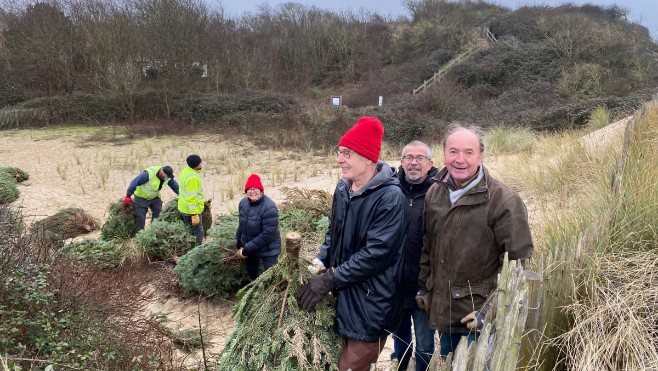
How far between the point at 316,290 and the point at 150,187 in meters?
6.15

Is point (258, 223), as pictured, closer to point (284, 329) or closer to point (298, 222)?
point (298, 222)

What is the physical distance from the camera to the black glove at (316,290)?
2486 millimetres

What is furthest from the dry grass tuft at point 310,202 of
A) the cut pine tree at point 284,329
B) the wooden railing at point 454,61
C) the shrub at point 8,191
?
the wooden railing at point 454,61

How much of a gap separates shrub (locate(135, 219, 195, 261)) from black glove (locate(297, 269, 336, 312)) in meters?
4.79

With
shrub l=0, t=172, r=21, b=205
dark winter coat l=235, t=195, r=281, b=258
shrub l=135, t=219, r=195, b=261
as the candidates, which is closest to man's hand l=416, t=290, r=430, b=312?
dark winter coat l=235, t=195, r=281, b=258

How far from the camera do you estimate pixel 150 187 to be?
7.81 meters

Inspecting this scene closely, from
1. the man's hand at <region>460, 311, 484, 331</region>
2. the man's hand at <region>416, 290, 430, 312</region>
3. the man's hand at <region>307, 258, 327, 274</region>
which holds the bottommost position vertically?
the man's hand at <region>416, 290, 430, 312</region>

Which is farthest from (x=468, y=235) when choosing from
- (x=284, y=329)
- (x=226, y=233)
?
(x=226, y=233)

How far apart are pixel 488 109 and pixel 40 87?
24.0m

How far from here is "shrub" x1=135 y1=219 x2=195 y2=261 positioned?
6.68 meters

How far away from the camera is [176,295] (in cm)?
602

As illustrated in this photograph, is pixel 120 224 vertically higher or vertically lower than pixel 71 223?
higher

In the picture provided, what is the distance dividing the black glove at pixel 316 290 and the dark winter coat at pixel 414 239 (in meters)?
0.65

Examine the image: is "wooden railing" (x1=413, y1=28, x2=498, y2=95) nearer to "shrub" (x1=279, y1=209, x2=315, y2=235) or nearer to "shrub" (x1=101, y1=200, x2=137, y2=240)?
"shrub" (x1=279, y1=209, x2=315, y2=235)
